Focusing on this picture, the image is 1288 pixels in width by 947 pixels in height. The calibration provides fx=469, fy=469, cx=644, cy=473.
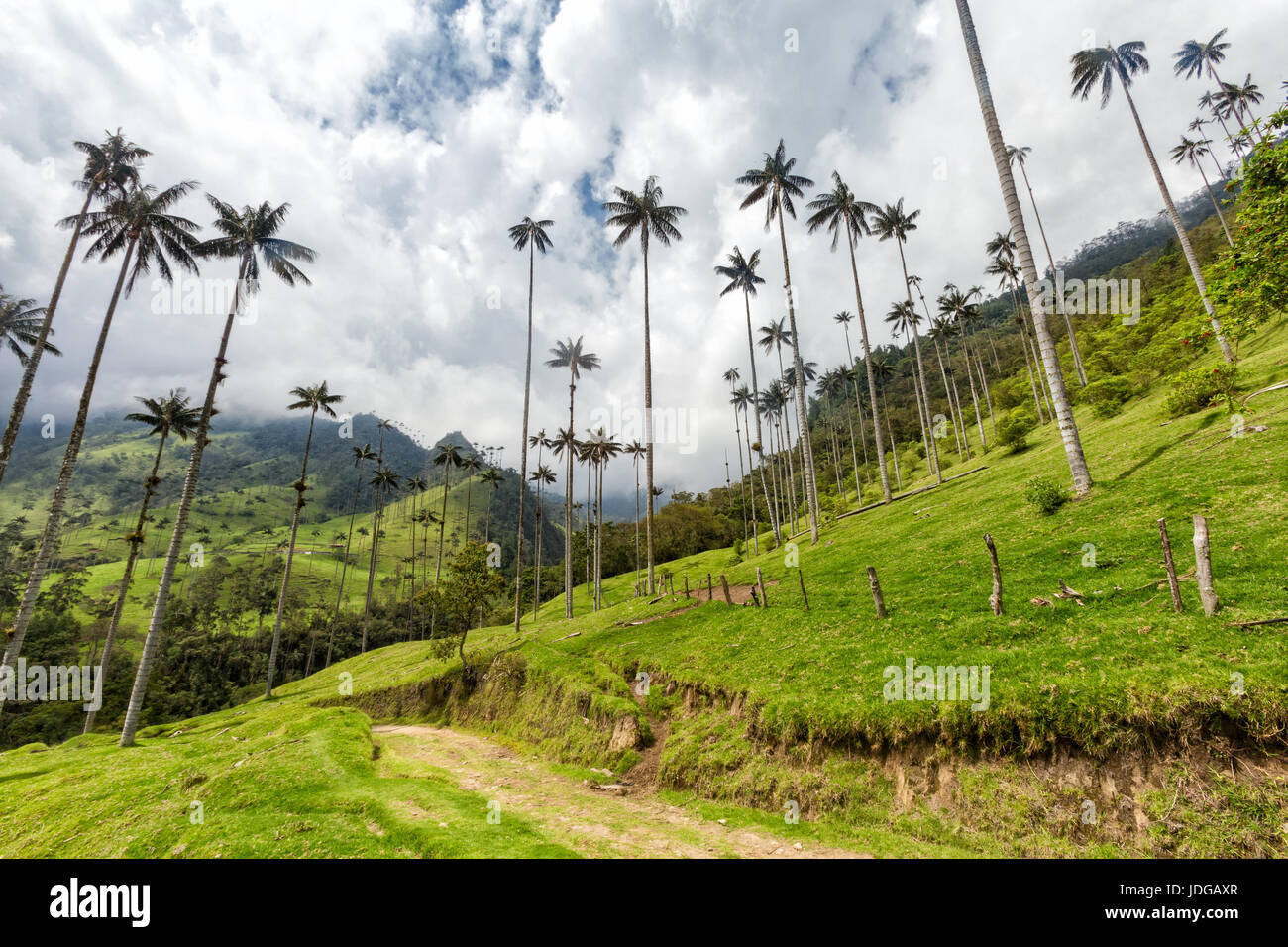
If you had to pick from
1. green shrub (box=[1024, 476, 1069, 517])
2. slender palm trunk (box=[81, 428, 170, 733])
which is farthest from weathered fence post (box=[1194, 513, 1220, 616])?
slender palm trunk (box=[81, 428, 170, 733])

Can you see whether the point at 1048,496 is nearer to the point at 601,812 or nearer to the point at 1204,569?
the point at 1204,569

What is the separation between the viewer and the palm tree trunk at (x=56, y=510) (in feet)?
69.6

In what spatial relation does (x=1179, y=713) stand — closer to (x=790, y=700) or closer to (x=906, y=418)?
(x=790, y=700)

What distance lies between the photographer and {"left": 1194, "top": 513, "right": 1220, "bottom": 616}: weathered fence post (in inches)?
411

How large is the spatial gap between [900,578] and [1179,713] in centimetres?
1270

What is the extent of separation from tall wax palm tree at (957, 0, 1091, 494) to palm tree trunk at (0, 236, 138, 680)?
4283cm

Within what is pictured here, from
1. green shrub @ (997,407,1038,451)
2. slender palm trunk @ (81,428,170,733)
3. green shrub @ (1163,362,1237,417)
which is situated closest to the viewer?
green shrub @ (1163,362,1237,417)

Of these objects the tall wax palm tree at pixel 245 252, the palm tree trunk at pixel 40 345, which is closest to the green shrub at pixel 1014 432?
the tall wax palm tree at pixel 245 252

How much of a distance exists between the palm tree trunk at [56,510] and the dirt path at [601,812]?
16788mm

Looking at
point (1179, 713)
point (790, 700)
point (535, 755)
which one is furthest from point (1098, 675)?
point (535, 755)

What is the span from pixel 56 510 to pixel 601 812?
106ft

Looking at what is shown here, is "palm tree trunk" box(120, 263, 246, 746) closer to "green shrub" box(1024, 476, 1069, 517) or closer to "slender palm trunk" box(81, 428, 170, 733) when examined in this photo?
"slender palm trunk" box(81, 428, 170, 733)

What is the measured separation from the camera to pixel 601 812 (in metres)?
13.2

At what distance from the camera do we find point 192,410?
38.0 meters
